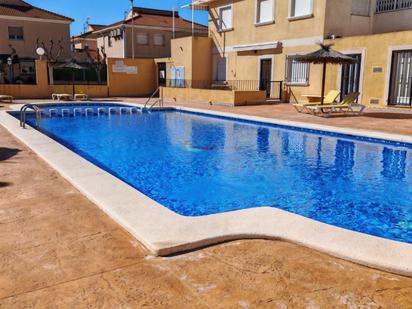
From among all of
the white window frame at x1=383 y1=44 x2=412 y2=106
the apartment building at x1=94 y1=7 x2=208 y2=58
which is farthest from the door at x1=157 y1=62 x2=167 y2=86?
the white window frame at x1=383 y1=44 x2=412 y2=106

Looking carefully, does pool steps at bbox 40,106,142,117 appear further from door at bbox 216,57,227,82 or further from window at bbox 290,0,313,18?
window at bbox 290,0,313,18

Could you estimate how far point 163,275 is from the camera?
3199 mm

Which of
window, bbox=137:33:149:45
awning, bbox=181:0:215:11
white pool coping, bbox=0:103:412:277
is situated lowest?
white pool coping, bbox=0:103:412:277

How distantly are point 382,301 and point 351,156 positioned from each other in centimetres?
744

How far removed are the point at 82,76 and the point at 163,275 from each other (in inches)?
1194

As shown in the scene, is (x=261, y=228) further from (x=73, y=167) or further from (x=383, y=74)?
(x=383, y=74)

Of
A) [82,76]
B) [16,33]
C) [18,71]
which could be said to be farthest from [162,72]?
[16,33]

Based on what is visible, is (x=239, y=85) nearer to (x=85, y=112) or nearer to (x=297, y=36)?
(x=297, y=36)

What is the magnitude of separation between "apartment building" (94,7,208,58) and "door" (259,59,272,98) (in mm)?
13159

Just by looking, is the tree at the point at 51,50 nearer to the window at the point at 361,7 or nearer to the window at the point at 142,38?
the window at the point at 142,38

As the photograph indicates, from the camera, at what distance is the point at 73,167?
21.7 ft

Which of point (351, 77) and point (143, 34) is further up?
point (143, 34)

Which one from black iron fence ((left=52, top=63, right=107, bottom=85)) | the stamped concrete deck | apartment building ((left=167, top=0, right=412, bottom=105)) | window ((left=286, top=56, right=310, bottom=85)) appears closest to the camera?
the stamped concrete deck

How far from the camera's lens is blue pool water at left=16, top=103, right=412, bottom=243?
6.45 m
